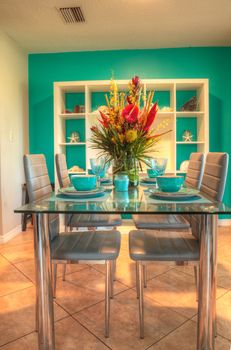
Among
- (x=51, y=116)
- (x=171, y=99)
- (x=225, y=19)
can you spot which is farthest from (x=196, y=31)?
(x=51, y=116)

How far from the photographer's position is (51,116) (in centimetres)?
388

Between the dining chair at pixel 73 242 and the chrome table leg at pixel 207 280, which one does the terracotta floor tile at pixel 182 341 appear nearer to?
the chrome table leg at pixel 207 280

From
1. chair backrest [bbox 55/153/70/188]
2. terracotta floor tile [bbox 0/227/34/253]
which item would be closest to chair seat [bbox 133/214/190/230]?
chair backrest [bbox 55/153/70/188]

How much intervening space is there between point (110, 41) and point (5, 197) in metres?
2.41

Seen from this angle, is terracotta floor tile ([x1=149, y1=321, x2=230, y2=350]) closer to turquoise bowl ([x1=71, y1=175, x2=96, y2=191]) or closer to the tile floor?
the tile floor

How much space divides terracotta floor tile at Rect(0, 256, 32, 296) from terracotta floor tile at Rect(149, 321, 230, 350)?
114cm

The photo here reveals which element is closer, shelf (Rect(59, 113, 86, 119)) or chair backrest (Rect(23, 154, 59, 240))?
chair backrest (Rect(23, 154, 59, 240))

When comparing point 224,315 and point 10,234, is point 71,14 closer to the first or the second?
point 10,234

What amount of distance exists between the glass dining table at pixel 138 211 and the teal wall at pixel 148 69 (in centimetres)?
274

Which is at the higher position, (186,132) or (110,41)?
(110,41)

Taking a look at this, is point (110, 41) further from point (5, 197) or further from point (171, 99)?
point (5, 197)

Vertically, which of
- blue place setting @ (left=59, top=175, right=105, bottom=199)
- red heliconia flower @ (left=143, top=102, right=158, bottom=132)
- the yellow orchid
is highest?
red heliconia flower @ (left=143, top=102, right=158, bottom=132)

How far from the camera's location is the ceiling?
2.67 meters

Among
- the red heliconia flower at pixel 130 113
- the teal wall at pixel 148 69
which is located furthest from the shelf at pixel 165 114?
the red heliconia flower at pixel 130 113
